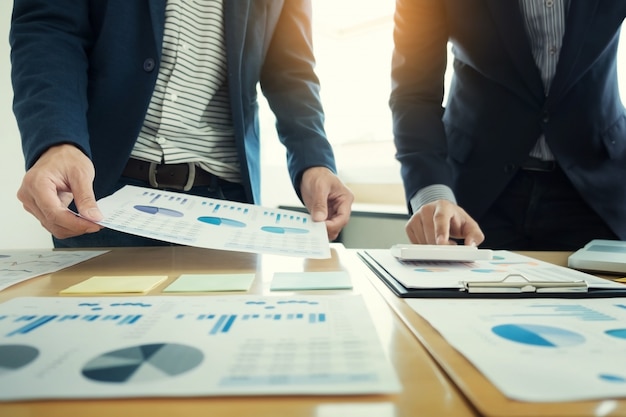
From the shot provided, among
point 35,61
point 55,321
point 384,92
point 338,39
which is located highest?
point 338,39

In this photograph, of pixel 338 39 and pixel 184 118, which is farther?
pixel 338 39

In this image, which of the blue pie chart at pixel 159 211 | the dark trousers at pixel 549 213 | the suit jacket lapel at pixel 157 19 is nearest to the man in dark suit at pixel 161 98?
the suit jacket lapel at pixel 157 19

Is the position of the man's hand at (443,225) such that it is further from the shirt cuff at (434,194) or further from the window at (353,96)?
the window at (353,96)

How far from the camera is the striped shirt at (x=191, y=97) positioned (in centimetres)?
75

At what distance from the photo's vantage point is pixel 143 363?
23 cm

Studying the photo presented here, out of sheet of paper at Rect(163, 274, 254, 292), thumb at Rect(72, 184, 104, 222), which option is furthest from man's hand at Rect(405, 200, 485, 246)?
thumb at Rect(72, 184, 104, 222)

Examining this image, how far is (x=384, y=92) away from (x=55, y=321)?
7.88 feet

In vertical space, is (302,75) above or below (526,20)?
below

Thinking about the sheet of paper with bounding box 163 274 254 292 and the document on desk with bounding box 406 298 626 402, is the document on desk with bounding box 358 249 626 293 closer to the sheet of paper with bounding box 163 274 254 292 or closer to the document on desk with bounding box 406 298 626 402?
the document on desk with bounding box 406 298 626 402

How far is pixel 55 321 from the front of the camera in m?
0.30

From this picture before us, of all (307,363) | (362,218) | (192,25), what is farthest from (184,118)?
(362,218)

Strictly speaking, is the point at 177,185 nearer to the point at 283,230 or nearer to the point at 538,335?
the point at 283,230

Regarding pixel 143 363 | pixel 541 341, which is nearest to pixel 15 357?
pixel 143 363

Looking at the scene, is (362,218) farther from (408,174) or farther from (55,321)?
(55,321)
